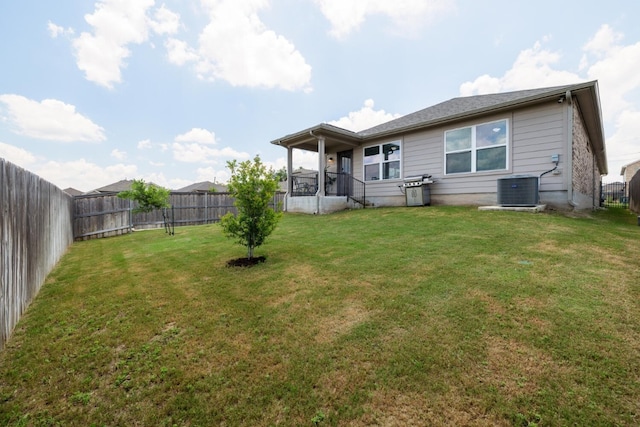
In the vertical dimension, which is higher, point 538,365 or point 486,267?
point 486,267

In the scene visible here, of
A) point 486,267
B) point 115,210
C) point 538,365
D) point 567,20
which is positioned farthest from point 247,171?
point 567,20

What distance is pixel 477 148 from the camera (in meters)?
8.91

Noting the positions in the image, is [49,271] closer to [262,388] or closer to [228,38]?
[262,388]

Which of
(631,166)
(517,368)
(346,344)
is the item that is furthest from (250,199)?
(631,166)

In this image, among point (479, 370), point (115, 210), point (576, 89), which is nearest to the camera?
point (479, 370)

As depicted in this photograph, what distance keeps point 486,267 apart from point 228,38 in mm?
11604

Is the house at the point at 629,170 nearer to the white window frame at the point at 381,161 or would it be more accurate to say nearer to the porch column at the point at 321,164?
the white window frame at the point at 381,161

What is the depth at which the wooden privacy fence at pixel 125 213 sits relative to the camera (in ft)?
33.4

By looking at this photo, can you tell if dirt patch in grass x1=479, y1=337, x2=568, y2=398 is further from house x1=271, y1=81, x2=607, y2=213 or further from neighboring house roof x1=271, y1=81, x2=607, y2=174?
neighboring house roof x1=271, y1=81, x2=607, y2=174

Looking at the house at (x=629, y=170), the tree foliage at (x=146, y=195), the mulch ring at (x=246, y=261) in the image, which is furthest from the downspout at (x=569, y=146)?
the house at (x=629, y=170)

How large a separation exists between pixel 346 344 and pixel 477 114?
913cm

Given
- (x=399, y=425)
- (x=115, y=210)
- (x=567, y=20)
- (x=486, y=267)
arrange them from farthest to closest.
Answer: (x=115, y=210), (x=567, y=20), (x=486, y=267), (x=399, y=425)

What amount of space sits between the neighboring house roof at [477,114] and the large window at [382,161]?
50 cm

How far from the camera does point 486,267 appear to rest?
3.54 m
